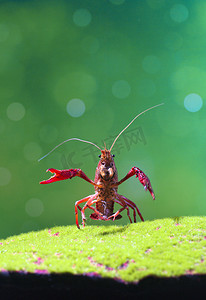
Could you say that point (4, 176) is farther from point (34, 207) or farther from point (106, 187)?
point (106, 187)

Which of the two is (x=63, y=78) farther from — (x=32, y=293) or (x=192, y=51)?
(x=32, y=293)

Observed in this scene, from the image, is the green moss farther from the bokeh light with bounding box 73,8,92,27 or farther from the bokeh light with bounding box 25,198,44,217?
the bokeh light with bounding box 73,8,92,27

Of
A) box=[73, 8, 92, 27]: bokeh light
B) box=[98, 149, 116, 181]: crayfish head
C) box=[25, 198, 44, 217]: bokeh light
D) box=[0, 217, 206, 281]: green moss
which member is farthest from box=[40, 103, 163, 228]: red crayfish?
box=[73, 8, 92, 27]: bokeh light

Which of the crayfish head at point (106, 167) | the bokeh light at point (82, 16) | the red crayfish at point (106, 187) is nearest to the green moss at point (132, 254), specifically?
the red crayfish at point (106, 187)

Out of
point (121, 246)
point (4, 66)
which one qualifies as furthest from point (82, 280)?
point (4, 66)

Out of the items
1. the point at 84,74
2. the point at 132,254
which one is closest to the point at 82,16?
the point at 84,74

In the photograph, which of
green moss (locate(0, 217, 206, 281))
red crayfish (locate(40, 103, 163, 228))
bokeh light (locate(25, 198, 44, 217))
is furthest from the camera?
bokeh light (locate(25, 198, 44, 217))
